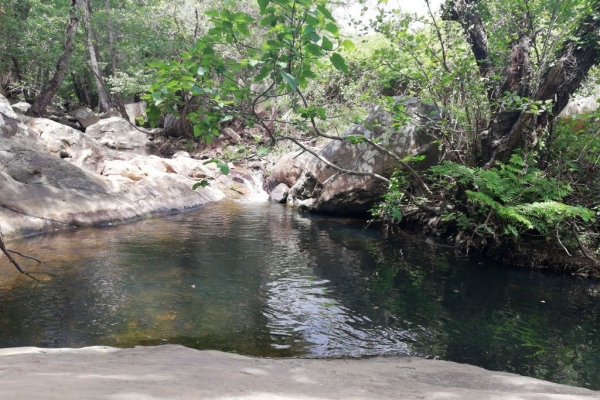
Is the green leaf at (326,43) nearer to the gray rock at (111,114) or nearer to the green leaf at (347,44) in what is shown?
the green leaf at (347,44)

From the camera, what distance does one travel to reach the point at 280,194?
16.5 metres

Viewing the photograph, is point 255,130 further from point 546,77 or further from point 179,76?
point 179,76

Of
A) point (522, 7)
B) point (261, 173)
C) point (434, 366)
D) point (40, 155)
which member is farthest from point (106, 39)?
point (434, 366)

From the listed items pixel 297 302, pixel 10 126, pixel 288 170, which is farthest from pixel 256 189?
pixel 297 302

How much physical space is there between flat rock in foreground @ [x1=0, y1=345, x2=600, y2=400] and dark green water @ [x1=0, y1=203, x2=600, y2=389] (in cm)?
90

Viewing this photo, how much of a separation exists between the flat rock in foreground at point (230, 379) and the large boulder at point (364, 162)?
7359 mm

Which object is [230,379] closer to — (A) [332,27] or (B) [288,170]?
(A) [332,27]

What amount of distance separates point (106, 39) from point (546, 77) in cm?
2613

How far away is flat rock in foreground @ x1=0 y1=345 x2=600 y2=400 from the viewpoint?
1992 millimetres

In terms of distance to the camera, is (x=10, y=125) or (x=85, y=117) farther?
(x=85, y=117)

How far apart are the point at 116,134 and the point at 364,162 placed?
52.8 feet

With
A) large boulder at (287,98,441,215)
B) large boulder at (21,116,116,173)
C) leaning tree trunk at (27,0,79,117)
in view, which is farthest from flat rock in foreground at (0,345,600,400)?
leaning tree trunk at (27,0,79,117)

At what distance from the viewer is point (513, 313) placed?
6.01m

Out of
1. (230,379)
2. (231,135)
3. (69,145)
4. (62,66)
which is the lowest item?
(230,379)
